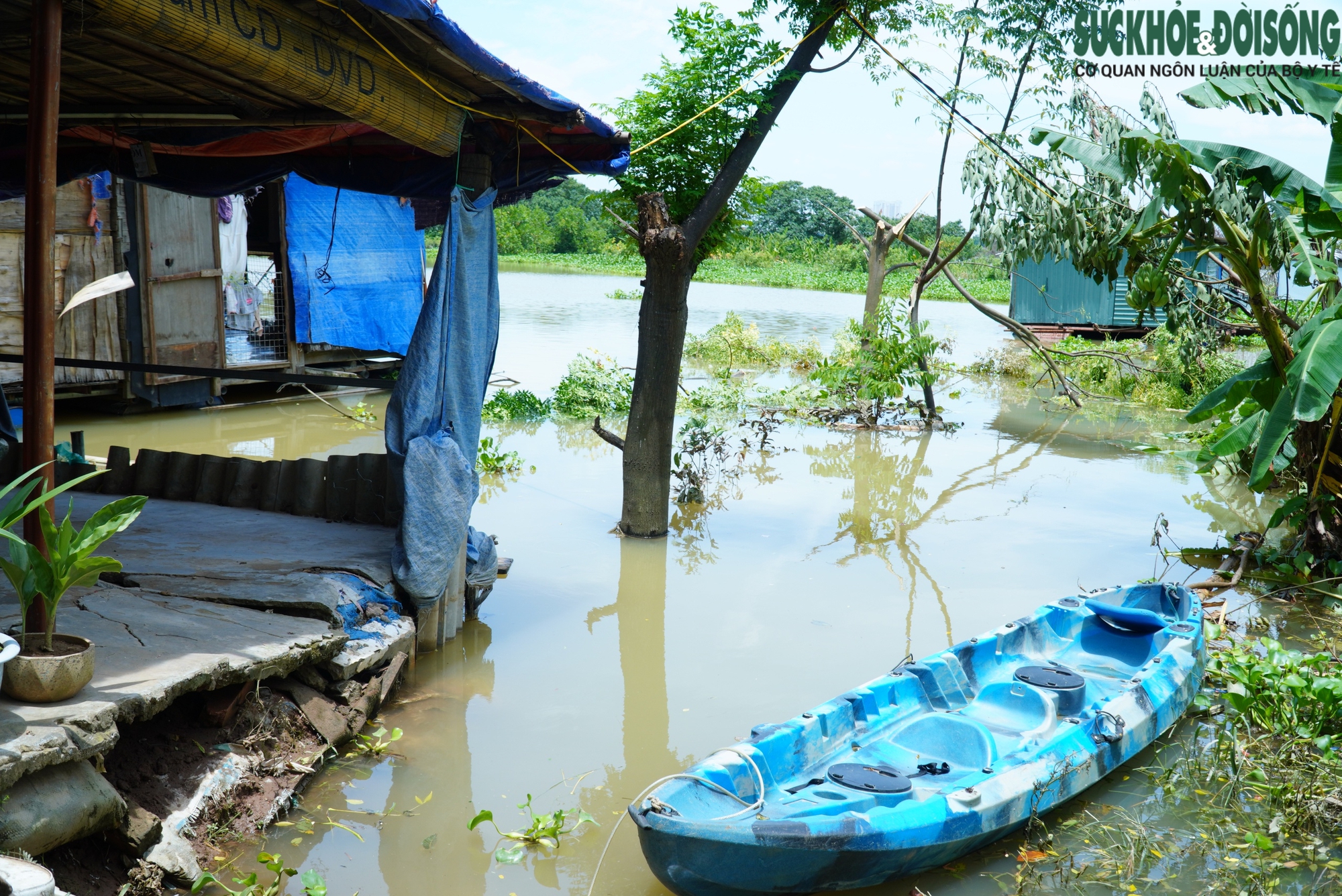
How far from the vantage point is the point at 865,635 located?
6293 millimetres

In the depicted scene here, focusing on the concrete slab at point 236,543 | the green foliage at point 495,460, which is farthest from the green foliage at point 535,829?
the green foliage at point 495,460

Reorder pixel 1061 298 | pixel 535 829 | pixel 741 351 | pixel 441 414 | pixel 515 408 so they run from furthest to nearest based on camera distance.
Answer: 1. pixel 1061 298
2. pixel 741 351
3. pixel 515 408
4. pixel 441 414
5. pixel 535 829

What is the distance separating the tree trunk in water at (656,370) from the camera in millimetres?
7484

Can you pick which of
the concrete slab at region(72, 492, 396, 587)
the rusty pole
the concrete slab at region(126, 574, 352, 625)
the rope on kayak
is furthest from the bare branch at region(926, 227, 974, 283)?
the rusty pole

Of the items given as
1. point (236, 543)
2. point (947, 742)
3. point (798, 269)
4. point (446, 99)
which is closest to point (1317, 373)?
point (947, 742)

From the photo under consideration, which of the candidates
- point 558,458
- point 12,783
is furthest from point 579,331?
point 12,783

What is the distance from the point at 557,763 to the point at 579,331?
19.4 metres

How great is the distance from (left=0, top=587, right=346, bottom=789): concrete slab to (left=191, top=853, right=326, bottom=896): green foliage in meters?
0.60

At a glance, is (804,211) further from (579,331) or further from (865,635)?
Result: (865,635)

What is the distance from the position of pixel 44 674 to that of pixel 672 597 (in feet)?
14.6

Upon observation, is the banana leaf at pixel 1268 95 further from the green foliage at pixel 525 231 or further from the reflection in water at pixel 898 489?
the green foliage at pixel 525 231

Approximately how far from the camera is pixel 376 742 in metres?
A: 4.52

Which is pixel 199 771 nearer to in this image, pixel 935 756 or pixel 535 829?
pixel 535 829

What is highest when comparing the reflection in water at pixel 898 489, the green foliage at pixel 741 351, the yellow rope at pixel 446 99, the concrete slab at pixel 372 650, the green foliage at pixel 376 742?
the yellow rope at pixel 446 99
